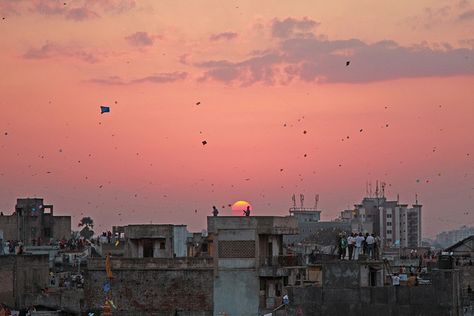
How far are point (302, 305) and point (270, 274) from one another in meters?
21.7

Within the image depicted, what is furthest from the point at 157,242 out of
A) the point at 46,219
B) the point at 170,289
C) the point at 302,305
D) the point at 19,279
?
the point at 46,219

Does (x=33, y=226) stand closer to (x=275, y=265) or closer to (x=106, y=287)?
(x=106, y=287)

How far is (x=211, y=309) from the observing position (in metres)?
55.8

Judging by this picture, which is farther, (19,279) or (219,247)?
(19,279)

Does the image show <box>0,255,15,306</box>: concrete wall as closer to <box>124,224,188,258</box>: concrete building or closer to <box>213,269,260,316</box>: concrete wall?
<box>124,224,188,258</box>: concrete building

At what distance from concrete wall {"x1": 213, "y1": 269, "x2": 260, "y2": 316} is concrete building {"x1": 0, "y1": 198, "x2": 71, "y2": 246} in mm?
67202

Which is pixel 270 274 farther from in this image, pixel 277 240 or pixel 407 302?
pixel 407 302

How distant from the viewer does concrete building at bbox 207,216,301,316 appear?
48534 mm

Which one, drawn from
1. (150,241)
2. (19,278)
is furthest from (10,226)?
(150,241)

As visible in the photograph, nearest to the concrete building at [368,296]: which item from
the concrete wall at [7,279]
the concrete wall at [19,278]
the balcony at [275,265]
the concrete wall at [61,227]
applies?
the balcony at [275,265]

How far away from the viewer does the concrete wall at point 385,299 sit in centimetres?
2673

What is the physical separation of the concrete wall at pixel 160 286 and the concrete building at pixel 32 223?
57.2 m

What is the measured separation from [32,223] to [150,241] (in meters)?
56.9

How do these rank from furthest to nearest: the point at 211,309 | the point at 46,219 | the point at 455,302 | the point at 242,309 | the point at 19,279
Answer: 1. the point at 46,219
2. the point at 19,279
3. the point at 211,309
4. the point at 242,309
5. the point at 455,302
